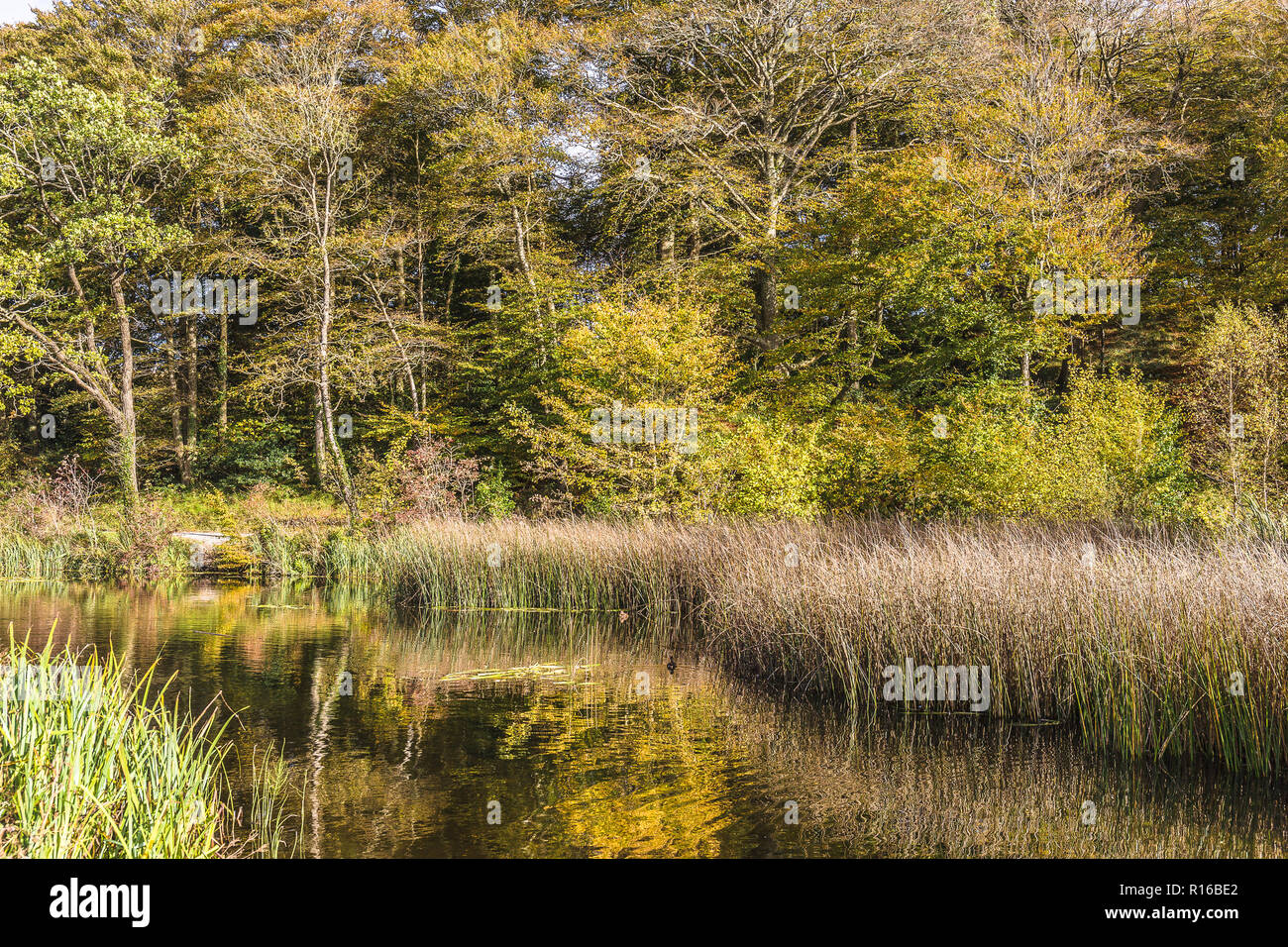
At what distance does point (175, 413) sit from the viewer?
27.3 metres

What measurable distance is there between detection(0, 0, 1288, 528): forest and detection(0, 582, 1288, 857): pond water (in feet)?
21.9

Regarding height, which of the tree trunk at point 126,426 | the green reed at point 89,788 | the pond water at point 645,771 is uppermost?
the tree trunk at point 126,426

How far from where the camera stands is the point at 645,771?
19.5ft

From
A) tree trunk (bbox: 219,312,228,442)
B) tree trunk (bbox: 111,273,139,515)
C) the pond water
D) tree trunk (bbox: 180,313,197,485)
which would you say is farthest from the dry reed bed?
tree trunk (bbox: 180,313,197,485)

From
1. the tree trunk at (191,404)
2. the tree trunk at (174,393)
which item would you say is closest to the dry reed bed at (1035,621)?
the tree trunk at (191,404)

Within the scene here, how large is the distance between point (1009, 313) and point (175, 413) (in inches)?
913

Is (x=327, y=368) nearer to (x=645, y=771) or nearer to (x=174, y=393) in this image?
(x=174, y=393)

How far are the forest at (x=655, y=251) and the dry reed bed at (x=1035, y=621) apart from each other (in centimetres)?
386

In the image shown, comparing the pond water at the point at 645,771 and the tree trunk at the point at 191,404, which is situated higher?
the tree trunk at the point at 191,404

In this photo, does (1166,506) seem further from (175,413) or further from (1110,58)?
(175,413)

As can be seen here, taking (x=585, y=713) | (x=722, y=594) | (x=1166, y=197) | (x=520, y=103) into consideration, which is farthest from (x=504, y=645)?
(x=1166, y=197)

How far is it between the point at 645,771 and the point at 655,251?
22.5 meters

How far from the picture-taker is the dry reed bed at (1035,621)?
222 inches

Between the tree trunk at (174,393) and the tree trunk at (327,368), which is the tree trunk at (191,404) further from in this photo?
the tree trunk at (327,368)
